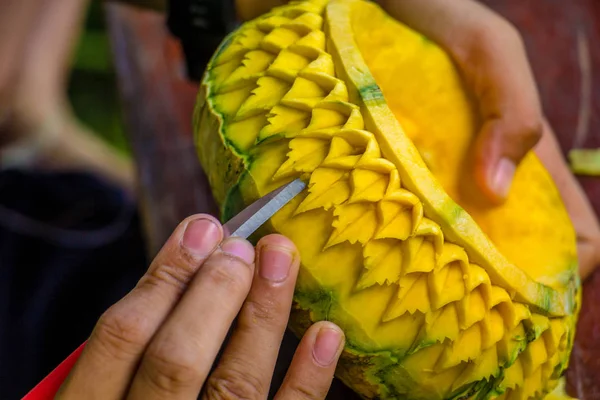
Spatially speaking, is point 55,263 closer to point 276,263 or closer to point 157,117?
point 157,117

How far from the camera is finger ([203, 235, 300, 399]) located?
525 mm

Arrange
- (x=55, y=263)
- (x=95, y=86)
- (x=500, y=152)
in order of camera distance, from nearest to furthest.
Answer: (x=500, y=152) → (x=55, y=263) → (x=95, y=86)

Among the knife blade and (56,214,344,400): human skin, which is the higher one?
the knife blade

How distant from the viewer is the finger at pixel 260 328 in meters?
0.53

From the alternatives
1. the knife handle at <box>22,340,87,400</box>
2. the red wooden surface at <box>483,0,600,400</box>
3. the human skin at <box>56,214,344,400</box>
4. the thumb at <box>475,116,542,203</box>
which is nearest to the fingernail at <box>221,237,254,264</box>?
the human skin at <box>56,214,344,400</box>

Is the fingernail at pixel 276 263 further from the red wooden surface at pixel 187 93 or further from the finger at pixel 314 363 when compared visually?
the red wooden surface at pixel 187 93

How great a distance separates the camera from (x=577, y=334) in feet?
2.68

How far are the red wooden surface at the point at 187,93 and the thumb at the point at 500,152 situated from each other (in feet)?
0.95

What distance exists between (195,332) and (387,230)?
186mm

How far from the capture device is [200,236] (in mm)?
524

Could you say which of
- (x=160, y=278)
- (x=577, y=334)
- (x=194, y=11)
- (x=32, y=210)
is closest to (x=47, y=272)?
(x=32, y=210)

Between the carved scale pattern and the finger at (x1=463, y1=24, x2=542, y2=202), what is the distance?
0.17m

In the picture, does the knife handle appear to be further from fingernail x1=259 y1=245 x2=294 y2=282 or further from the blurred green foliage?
the blurred green foliage

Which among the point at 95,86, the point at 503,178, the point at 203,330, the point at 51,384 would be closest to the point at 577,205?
the point at 503,178
